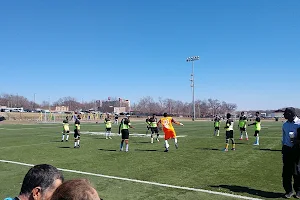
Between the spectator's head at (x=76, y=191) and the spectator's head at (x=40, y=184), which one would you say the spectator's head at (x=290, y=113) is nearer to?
the spectator's head at (x=40, y=184)

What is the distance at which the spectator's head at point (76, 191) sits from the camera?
1.72 m

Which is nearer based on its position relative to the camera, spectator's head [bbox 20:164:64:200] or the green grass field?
spectator's head [bbox 20:164:64:200]

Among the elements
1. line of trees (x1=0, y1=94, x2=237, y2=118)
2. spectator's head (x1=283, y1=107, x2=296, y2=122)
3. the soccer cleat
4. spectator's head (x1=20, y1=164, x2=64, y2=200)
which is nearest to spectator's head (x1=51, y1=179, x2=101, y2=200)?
spectator's head (x1=20, y1=164, x2=64, y2=200)

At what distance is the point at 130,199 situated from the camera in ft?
24.1

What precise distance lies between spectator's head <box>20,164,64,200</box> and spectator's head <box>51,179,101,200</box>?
69 centimetres

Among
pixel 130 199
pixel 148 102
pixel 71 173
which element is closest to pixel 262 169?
pixel 130 199

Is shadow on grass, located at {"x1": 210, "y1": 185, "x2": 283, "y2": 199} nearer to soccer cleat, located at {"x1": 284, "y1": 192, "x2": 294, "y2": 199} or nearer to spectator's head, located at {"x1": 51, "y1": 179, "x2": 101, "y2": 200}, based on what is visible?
soccer cleat, located at {"x1": 284, "y1": 192, "x2": 294, "y2": 199}

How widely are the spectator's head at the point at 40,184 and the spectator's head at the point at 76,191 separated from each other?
694mm

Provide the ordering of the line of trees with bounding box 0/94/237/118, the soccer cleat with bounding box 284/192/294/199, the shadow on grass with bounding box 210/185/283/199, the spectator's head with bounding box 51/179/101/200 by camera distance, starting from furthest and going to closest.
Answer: the line of trees with bounding box 0/94/237/118 → the shadow on grass with bounding box 210/185/283/199 → the soccer cleat with bounding box 284/192/294/199 → the spectator's head with bounding box 51/179/101/200

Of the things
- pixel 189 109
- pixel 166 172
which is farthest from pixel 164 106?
pixel 166 172

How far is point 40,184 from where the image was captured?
2445 mm

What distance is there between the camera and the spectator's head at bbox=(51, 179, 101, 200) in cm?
172

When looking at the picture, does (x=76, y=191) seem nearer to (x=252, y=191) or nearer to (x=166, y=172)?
(x=252, y=191)

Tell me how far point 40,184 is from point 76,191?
869 millimetres
